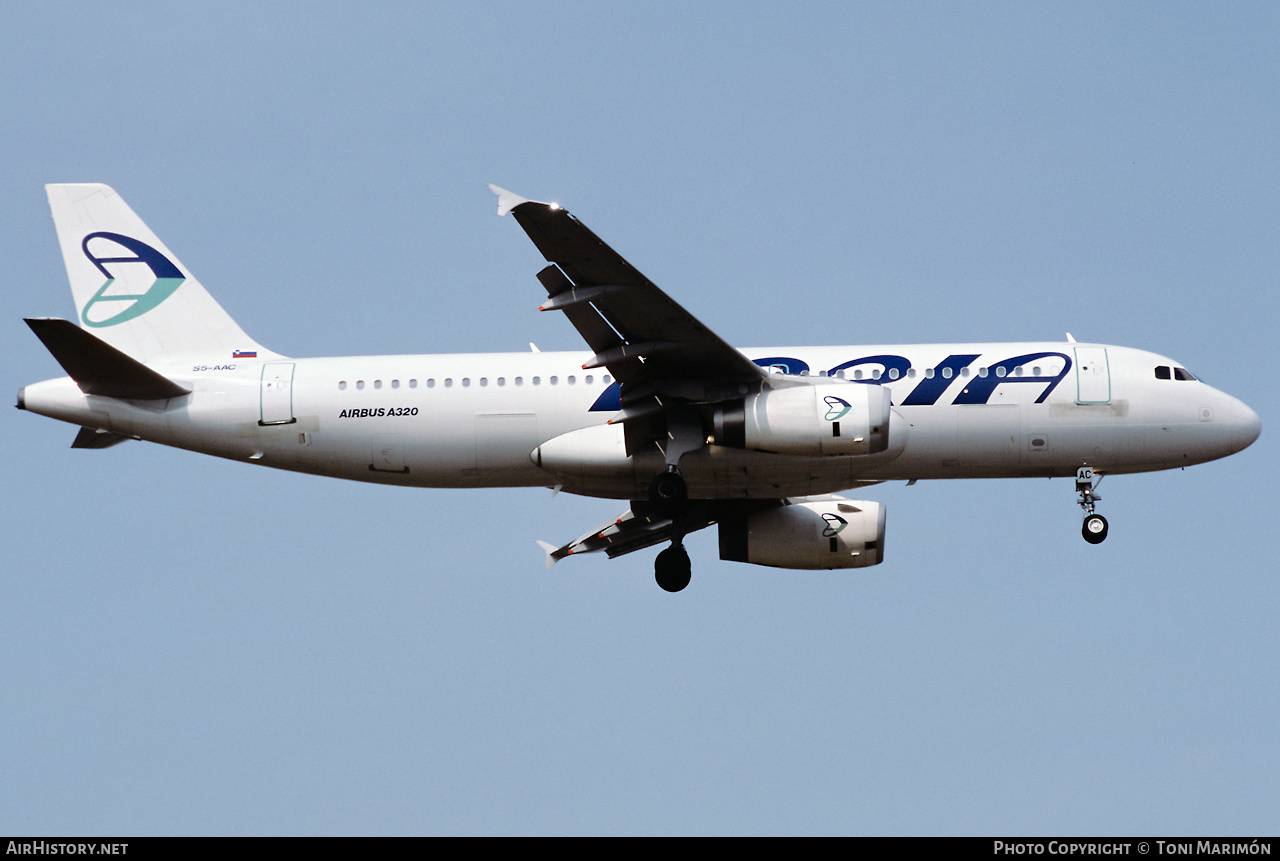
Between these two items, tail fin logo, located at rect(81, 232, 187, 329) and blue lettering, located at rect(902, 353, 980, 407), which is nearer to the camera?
blue lettering, located at rect(902, 353, 980, 407)

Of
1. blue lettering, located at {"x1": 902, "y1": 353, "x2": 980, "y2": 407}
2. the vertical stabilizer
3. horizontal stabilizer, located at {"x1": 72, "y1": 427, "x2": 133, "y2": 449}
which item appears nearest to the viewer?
blue lettering, located at {"x1": 902, "y1": 353, "x2": 980, "y2": 407}

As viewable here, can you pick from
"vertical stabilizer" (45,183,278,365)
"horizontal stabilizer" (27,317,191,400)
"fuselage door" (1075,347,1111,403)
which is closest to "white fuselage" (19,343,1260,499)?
"fuselage door" (1075,347,1111,403)

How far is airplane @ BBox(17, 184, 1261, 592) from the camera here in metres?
28.9

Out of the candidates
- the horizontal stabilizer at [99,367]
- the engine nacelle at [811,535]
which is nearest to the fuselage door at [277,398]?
the horizontal stabilizer at [99,367]

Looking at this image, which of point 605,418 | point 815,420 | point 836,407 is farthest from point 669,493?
point 836,407

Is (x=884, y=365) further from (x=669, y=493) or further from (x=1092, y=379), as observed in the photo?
(x=669, y=493)

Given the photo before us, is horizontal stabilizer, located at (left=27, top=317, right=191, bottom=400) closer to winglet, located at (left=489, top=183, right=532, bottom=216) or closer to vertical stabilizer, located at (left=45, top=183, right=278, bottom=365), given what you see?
vertical stabilizer, located at (left=45, top=183, right=278, bottom=365)

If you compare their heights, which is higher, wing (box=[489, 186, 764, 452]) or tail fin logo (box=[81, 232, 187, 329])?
tail fin logo (box=[81, 232, 187, 329])

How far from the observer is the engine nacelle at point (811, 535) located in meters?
34.0

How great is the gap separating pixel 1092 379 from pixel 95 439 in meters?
21.9

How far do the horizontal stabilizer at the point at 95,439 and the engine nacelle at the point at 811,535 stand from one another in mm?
14277

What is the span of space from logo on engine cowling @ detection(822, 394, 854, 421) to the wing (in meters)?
1.62

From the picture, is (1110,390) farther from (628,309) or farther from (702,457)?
(628,309)
